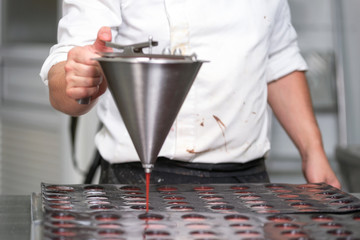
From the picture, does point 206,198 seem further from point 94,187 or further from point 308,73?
point 308,73

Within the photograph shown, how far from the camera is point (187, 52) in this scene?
128 centimetres

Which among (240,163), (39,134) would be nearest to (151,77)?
(240,163)

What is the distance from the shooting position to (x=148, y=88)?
0.88 m

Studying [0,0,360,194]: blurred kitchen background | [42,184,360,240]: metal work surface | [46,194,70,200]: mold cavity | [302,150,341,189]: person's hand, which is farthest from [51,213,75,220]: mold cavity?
[0,0,360,194]: blurred kitchen background

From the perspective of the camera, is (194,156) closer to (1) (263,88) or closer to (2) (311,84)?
(1) (263,88)

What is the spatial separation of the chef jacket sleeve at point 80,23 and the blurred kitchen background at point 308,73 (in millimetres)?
2115

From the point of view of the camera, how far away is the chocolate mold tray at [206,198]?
39.5 inches

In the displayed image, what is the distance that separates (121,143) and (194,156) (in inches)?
6.0

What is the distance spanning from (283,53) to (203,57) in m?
0.31

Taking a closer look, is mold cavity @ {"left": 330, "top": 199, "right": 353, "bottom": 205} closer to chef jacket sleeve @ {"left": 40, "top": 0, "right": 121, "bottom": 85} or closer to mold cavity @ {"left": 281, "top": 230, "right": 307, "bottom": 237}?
mold cavity @ {"left": 281, "top": 230, "right": 307, "bottom": 237}

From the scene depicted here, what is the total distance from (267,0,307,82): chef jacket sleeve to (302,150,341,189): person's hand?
211 millimetres

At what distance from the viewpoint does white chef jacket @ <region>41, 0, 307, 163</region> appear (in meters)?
1.26

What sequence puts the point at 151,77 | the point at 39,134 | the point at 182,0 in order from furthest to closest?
the point at 39,134, the point at 182,0, the point at 151,77

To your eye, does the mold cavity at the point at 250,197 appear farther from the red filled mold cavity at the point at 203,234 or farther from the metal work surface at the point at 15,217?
the metal work surface at the point at 15,217
